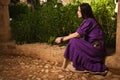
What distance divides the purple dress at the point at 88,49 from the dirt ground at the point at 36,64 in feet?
0.59

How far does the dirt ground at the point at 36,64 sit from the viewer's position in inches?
189

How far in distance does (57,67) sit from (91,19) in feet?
4.24

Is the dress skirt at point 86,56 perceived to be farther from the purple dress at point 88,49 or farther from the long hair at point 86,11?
the long hair at point 86,11

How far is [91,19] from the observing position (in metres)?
4.83

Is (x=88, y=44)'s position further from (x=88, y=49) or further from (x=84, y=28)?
(x=84, y=28)

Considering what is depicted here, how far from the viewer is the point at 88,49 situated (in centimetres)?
486

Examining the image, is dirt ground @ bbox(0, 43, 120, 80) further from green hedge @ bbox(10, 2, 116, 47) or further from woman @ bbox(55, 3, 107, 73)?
green hedge @ bbox(10, 2, 116, 47)

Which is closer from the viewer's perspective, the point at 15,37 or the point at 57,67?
the point at 57,67

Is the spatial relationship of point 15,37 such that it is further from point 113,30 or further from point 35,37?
point 113,30

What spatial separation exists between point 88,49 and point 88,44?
0.10 meters

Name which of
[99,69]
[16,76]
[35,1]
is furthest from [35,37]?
[35,1]

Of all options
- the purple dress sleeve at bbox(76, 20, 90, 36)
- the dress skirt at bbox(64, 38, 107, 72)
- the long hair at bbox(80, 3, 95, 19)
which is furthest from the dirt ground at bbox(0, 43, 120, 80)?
the long hair at bbox(80, 3, 95, 19)

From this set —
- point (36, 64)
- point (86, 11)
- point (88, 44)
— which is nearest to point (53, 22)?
point (36, 64)

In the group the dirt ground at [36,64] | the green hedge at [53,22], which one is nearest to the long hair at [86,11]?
the green hedge at [53,22]
